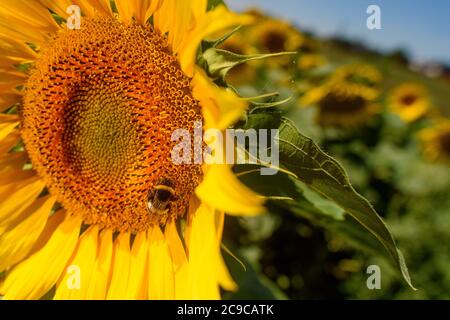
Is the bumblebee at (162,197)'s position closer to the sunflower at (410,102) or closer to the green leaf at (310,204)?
the green leaf at (310,204)

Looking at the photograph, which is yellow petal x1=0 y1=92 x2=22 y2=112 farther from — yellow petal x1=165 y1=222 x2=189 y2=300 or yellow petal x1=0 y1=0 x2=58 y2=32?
yellow petal x1=165 y1=222 x2=189 y2=300

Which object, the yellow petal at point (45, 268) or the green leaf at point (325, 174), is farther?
the yellow petal at point (45, 268)

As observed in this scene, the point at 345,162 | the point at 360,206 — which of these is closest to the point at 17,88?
the point at 360,206

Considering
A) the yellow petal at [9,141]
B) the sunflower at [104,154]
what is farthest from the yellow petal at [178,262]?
the yellow petal at [9,141]

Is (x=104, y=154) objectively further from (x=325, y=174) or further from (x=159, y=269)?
(x=325, y=174)

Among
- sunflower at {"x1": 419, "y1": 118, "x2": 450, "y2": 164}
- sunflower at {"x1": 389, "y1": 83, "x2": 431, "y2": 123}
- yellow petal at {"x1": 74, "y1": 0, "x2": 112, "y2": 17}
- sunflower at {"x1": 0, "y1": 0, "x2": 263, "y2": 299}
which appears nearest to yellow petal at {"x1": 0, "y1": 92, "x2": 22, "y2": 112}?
sunflower at {"x1": 0, "y1": 0, "x2": 263, "y2": 299}
